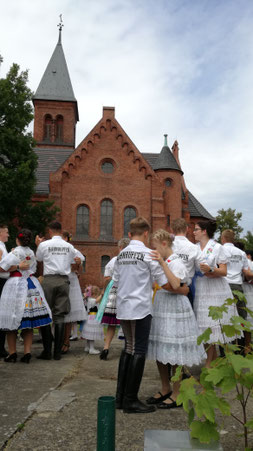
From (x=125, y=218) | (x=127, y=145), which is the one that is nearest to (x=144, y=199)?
(x=125, y=218)

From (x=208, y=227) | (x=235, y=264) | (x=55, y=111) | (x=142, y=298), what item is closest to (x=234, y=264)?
(x=235, y=264)

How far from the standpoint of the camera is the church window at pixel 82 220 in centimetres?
2833

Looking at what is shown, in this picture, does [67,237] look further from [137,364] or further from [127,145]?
[127,145]

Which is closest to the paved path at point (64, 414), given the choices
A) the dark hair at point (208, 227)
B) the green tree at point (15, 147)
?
→ the dark hair at point (208, 227)

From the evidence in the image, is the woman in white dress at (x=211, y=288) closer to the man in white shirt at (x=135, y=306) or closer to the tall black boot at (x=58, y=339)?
the man in white shirt at (x=135, y=306)

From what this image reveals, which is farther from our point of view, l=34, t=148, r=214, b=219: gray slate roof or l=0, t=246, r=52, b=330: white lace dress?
l=34, t=148, r=214, b=219: gray slate roof

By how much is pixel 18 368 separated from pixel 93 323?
1856 mm

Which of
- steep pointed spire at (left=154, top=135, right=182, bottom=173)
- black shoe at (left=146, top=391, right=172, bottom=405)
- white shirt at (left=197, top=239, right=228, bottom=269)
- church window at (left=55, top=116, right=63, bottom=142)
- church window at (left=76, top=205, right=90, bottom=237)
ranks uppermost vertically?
church window at (left=55, top=116, right=63, bottom=142)

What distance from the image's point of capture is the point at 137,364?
377cm

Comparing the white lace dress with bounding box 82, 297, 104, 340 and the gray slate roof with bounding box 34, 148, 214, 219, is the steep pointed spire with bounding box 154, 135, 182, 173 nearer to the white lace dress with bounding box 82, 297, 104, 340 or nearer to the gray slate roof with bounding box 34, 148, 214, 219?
the gray slate roof with bounding box 34, 148, 214, 219

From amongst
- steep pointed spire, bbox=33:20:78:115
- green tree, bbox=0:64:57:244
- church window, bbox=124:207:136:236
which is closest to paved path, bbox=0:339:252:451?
green tree, bbox=0:64:57:244

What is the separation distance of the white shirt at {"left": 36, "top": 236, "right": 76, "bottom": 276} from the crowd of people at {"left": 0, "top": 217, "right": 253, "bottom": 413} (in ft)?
0.05

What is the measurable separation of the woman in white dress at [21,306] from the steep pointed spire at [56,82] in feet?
130

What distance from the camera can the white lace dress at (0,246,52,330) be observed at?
5814mm
